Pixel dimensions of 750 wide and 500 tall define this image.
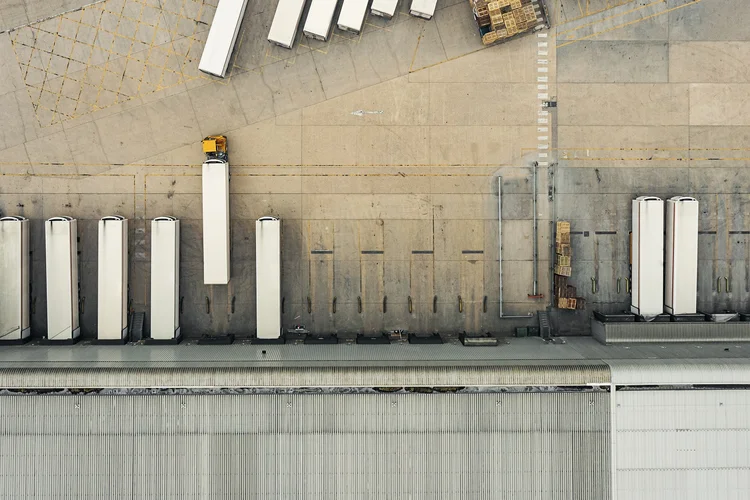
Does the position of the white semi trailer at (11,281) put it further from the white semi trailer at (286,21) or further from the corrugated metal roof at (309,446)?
the white semi trailer at (286,21)

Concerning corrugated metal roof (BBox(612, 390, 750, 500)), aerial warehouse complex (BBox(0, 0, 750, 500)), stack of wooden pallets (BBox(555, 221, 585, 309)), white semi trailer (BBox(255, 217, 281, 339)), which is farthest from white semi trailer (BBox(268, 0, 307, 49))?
corrugated metal roof (BBox(612, 390, 750, 500))

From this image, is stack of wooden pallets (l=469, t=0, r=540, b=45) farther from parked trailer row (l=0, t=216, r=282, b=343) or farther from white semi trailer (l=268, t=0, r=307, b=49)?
parked trailer row (l=0, t=216, r=282, b=343)

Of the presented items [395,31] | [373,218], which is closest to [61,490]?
[373,218]

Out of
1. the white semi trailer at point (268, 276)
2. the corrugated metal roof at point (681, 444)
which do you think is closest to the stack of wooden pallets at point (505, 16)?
the white semi trailer at point (268, 276)

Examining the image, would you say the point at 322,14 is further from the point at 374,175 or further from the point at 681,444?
the point at 681,444

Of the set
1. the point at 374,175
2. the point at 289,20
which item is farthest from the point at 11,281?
the point at 289,20

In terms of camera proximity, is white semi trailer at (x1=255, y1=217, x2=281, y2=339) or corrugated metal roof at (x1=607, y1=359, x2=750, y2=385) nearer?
corrugated metal roof at (x1=607, y1=359, x2=750, y2=385)

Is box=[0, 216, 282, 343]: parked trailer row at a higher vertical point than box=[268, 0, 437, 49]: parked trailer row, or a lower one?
lower
